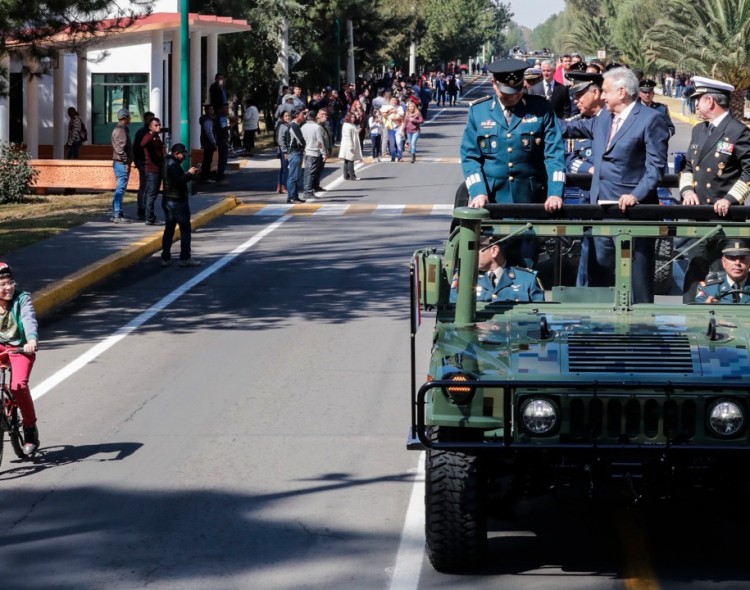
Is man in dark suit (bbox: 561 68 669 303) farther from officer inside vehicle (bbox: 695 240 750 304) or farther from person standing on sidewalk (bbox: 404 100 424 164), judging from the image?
person standing on sidewalk (bbox: 404 100 424 164)

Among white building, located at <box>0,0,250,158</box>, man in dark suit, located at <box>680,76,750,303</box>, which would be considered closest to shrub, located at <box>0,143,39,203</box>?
white building, located at <box>0,0,250,158</box>

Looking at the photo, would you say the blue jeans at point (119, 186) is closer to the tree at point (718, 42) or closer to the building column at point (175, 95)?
the building column at point (175, 95)

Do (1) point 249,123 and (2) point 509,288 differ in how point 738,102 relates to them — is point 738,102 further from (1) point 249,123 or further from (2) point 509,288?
(2) point 509,288

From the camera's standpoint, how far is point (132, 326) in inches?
599

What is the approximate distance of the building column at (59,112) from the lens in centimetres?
3447

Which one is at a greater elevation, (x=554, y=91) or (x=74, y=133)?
(x=554, y=91)

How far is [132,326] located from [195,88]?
72.5ft

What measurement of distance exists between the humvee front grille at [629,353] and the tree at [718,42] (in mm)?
47682

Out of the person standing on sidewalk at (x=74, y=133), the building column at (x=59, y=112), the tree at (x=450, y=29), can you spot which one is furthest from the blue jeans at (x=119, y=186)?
the tree at (x=450, y=29)

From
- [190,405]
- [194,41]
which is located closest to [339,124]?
[194,41]

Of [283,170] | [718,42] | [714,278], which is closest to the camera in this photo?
[714,278]

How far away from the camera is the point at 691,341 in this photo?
7121 mm

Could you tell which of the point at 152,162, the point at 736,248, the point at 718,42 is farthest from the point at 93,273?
the point at 718,42

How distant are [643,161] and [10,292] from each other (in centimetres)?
439
